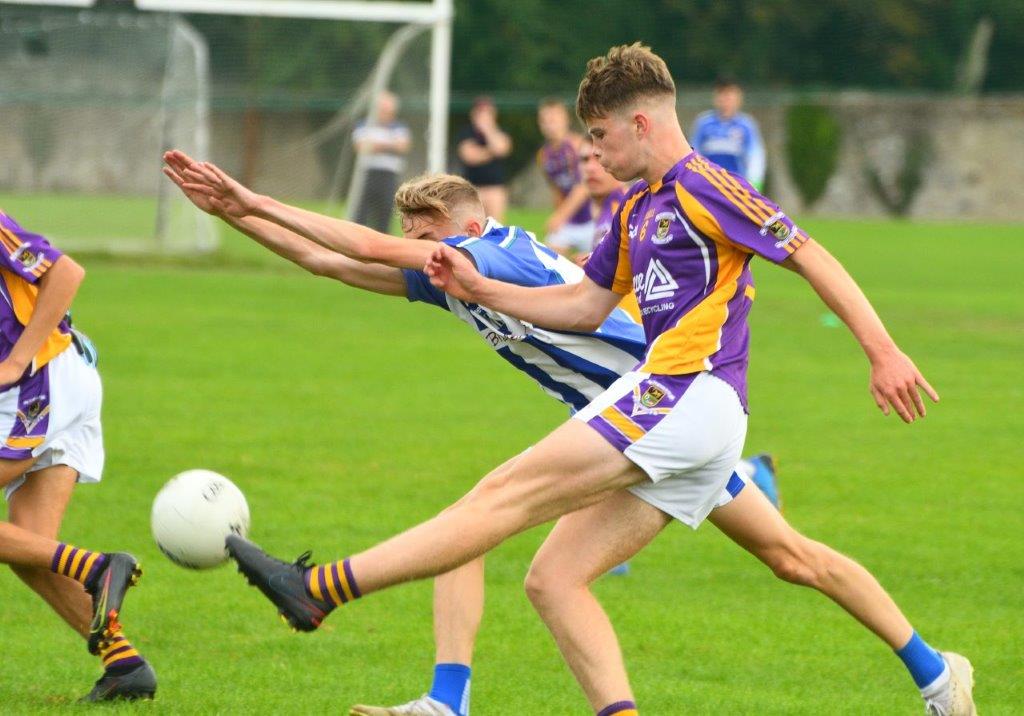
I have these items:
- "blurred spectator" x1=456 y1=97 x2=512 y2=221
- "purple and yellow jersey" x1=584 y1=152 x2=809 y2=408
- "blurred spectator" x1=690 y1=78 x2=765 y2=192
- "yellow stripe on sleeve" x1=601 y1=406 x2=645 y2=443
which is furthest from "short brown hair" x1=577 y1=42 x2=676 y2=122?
"blurred spectator" x1=456 y1=97 x2=512 y2=221

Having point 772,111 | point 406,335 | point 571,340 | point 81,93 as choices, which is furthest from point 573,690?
point 772,111

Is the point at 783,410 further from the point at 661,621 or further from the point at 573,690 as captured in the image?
the point at 573,690

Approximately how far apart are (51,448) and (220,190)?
4.05ft

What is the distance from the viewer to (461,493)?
348 inches

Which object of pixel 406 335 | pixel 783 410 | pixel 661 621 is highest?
pixel 661 621

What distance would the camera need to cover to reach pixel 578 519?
445 cm

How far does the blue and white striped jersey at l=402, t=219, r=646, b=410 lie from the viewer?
15.7 ft

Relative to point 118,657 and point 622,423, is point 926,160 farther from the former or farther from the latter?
point 622,423

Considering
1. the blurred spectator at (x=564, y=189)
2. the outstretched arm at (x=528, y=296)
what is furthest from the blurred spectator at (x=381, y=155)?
the outstretched arm at (x=528, y=296)

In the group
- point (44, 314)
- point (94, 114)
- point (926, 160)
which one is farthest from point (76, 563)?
point (926, 160)

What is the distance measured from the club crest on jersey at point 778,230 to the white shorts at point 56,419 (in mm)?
2485

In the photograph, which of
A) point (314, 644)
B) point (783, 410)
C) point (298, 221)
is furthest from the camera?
point (783, 410)

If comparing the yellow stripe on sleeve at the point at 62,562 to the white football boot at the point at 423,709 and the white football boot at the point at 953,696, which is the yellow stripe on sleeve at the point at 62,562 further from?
the white football boot at the point at 953,696

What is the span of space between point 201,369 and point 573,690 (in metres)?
8.34
